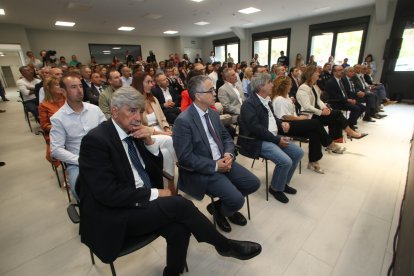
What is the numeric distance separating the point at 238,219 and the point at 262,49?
38.8ft

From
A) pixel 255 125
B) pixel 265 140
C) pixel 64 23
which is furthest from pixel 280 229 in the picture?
pixel 64 23

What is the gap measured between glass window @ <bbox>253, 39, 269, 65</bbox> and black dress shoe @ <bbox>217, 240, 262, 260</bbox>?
11885 millimetres

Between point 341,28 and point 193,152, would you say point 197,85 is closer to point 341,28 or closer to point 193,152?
point 193,152

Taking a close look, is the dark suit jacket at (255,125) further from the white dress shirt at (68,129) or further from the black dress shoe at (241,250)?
the white dress shirt at (68,129)

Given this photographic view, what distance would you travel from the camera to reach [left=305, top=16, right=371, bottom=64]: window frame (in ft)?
26.2

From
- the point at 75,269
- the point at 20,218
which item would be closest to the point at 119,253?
the point at 75,269

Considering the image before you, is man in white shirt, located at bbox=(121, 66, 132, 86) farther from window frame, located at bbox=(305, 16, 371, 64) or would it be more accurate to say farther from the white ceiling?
window frame, located at bbox=(305, 16, 371, 64)

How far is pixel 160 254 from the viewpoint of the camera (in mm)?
1616

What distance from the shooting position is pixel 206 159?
165cm

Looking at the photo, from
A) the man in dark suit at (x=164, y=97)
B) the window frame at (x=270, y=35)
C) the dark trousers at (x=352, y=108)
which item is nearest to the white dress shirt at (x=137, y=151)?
the man in dark suit at (x=164, y=97)

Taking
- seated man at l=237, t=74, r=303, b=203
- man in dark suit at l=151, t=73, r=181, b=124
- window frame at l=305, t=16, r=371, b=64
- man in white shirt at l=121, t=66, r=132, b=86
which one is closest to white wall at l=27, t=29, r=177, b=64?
man in white shirt at l=121, t=66, r=132, b=86

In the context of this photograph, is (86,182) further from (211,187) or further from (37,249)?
(37,249)

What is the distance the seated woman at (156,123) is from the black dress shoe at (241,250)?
0.98 m

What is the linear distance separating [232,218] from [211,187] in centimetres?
49
